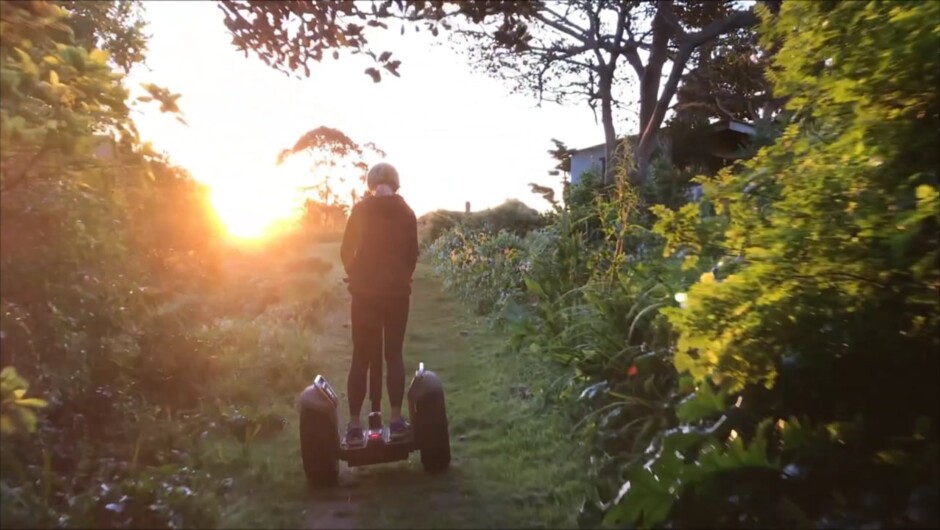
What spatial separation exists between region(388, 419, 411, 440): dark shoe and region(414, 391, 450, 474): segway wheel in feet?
0.36

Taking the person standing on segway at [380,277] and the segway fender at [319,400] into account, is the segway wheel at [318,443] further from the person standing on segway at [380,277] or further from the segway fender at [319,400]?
the person standing on segway at [380,277]

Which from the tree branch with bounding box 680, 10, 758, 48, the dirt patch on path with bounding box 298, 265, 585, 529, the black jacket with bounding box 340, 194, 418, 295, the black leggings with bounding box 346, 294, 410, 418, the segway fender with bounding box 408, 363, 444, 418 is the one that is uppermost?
the tree branch with bounding box 680, 10, 758, 48

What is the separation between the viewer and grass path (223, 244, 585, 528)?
4.38 meters

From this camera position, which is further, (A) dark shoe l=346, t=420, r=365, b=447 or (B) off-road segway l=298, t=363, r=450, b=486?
(A) dark shoe l=346, t=420, r=365, b=447

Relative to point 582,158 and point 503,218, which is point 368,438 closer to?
point 503,218

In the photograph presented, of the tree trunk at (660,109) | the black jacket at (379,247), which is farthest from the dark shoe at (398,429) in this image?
the tree trunk at (660,109)

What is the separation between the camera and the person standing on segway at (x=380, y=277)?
531cm

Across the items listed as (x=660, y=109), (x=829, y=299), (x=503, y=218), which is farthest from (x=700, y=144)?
(x=829, y=299)

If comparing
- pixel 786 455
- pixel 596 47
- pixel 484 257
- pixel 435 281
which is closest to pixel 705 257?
pixel 786 455

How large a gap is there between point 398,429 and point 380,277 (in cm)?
96

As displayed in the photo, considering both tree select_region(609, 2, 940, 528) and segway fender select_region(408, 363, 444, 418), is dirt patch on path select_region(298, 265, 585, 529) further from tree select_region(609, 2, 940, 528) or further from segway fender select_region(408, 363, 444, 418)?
tree select_region(609, 2, 940, 528)

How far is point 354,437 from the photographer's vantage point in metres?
5.10

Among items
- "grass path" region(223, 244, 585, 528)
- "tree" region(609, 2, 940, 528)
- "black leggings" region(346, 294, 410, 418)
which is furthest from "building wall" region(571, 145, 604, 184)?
"tree" region(609, 2, 940, 528)

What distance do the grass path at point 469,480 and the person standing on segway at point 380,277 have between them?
46cm
